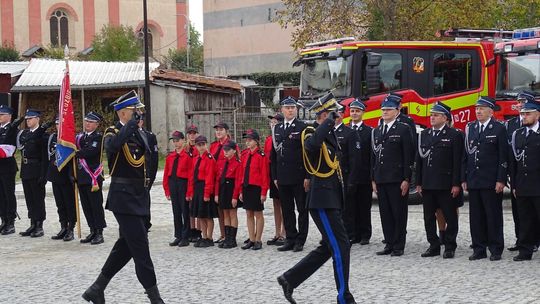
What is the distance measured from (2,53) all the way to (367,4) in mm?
37206

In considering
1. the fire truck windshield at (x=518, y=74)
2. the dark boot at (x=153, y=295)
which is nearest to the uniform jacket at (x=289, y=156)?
the dark boot at (x=153, y=295)

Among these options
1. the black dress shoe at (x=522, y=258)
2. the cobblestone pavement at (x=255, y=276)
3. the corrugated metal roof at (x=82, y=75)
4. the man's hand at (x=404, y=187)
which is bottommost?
the cobblestone pavement at (x=255, y=276)

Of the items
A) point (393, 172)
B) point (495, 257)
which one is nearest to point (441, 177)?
point (393, 172)

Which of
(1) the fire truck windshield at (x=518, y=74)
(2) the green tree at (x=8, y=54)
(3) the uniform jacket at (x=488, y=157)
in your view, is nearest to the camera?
(3) the uniform jacket at (x=488, y=157)

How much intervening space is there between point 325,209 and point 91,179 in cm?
534

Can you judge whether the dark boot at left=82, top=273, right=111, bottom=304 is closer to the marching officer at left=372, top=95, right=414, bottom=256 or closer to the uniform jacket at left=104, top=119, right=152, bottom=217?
the uniform jacket at left=104, top=119, right=152, bottom=217

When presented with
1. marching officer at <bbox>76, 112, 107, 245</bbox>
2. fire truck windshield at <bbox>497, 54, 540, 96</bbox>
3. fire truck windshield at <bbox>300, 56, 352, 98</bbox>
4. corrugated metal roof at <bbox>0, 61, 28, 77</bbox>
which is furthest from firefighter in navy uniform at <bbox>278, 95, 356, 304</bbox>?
corrugated metal roof at <bbox>0, 61, 28, 77</bbox>

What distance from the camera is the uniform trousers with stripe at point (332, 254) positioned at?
Answer: 761cm

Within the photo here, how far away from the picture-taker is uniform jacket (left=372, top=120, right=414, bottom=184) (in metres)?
10.8

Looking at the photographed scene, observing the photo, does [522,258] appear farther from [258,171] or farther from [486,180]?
[258,171]

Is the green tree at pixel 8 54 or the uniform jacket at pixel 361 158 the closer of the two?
the uniform jacket at pixel 361 158

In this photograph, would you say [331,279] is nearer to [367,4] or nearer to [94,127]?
[94,127]

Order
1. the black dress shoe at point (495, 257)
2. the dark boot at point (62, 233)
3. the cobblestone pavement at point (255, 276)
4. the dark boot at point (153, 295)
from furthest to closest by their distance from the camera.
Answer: the dark boot at point (62, 233), the black dress shoe at point (495, 257), the cobblestone pavement at point (255, 276), the dark boot at point (153, 295)

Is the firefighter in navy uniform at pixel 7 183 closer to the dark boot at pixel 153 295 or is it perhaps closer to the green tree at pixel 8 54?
the dark boot at pixel 153 295
